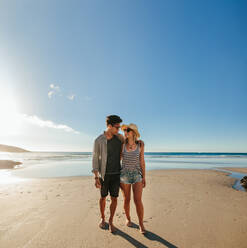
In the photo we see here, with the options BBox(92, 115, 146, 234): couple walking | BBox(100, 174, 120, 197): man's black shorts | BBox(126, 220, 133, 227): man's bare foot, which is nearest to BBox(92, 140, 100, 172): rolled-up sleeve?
BBox(92, 115, 146, 234): couple walking

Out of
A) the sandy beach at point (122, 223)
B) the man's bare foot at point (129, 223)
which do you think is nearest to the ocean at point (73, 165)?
the sandy beach at point (122, 223)

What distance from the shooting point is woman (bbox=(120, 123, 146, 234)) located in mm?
3350

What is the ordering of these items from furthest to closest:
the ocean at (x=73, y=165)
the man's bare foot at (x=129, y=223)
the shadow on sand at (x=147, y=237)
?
the ocean at (x=73, y=165) → the man's bare foot at (x=129, y=223) → the shadow on sand at (x=147, y=237)

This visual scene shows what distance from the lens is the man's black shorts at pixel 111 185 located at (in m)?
3.38

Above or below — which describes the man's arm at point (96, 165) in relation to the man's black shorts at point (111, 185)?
above

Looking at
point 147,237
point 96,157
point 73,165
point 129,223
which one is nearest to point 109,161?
point 96,157

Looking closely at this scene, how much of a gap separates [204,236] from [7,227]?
13.4 ft

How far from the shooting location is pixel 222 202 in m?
5.19

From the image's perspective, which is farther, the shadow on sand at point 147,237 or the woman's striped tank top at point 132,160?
the woman's striped tank top at point 132,160

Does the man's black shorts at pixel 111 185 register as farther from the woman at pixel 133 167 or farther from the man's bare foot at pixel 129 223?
the man's bare foot at pixel 129 223

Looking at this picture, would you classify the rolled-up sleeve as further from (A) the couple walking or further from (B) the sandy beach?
(B) the sandy beach

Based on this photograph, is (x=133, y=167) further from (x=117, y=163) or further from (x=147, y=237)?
(x=147, y=237)

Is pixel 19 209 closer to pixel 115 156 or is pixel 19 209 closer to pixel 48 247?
pixel 48 247

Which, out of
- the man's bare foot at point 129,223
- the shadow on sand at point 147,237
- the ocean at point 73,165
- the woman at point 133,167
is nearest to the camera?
the shadow on sand at point 147,237
